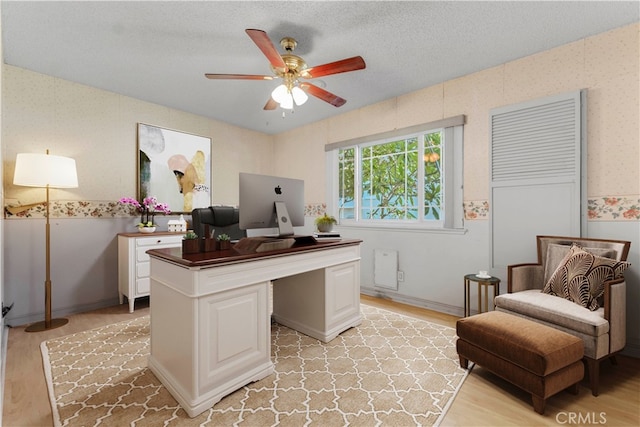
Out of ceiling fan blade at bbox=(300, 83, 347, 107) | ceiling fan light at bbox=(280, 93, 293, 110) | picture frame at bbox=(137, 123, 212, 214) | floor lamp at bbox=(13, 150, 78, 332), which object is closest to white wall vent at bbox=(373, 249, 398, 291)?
ceiling fan blade at bbox=(300, 83, 347, 107)

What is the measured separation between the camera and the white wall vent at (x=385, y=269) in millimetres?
3676

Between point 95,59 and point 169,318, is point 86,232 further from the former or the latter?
point 169,318

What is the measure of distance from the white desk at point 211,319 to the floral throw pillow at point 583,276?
1.85 metres

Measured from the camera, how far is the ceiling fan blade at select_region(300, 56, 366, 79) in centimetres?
203

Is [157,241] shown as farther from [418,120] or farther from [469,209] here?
[469,209]

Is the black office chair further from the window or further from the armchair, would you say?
the armchair

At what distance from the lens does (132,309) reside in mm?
3297

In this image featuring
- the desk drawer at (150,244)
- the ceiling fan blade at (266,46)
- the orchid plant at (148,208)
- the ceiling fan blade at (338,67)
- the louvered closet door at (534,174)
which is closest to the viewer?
→ the ceiling fan blade at (266,46)

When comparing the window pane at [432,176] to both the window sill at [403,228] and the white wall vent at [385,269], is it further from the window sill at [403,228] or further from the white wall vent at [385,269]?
the white wall vent at [385,269]

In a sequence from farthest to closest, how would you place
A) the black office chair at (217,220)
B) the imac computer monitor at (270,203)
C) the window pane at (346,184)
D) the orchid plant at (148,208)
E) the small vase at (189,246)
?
1. the window pane at (346,184)
2. the orchid plant at (148,208)
3. the black office chair at (217,220)
4. the imac computer monitor at (270,203)
5. the small vase at (189,246)

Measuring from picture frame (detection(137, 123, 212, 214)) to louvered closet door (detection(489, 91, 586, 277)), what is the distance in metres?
3.79

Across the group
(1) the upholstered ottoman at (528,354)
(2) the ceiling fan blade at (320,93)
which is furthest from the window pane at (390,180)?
(1) the upholstered ottoman at (528,354)

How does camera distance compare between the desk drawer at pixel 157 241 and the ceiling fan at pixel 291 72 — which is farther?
the desk drawer at pixel 157 241

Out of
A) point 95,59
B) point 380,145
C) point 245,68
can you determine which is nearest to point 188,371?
point 245,68
